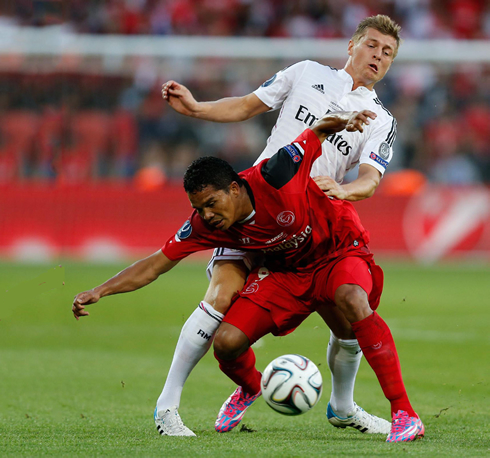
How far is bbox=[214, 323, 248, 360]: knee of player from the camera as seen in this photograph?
15.8ft

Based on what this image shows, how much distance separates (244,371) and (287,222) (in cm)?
100

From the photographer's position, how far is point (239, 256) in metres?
5.20

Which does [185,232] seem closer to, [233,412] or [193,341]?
[193,341]

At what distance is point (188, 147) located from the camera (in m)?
16.2

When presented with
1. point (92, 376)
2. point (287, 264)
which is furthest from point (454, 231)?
point (287, 264)

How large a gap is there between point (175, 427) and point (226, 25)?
46.2ft

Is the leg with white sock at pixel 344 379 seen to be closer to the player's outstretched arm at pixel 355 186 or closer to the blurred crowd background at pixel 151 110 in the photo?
A: the player's outstretched arm at pixel 355 186

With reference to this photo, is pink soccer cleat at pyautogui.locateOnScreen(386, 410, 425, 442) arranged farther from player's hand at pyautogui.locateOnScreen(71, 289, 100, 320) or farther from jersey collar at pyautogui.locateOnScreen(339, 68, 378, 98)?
jersey collar at pyautogui.locateOnScreen(339, 68, 378, 98)

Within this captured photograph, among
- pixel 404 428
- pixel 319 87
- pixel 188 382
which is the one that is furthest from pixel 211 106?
pixel 188 382

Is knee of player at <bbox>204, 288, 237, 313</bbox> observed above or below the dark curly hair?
below

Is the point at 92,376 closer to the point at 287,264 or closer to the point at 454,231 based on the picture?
the point at 287,264

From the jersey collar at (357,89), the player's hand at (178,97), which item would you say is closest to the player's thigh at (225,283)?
the player's hand at (178,97)

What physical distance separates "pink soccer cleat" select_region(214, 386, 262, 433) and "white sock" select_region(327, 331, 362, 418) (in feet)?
1.69

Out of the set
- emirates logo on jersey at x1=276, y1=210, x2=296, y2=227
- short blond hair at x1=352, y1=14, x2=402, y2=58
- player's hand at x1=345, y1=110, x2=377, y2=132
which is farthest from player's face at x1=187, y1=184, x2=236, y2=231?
short blond hair at x1=352, y1=14, x2=402, y2=58
